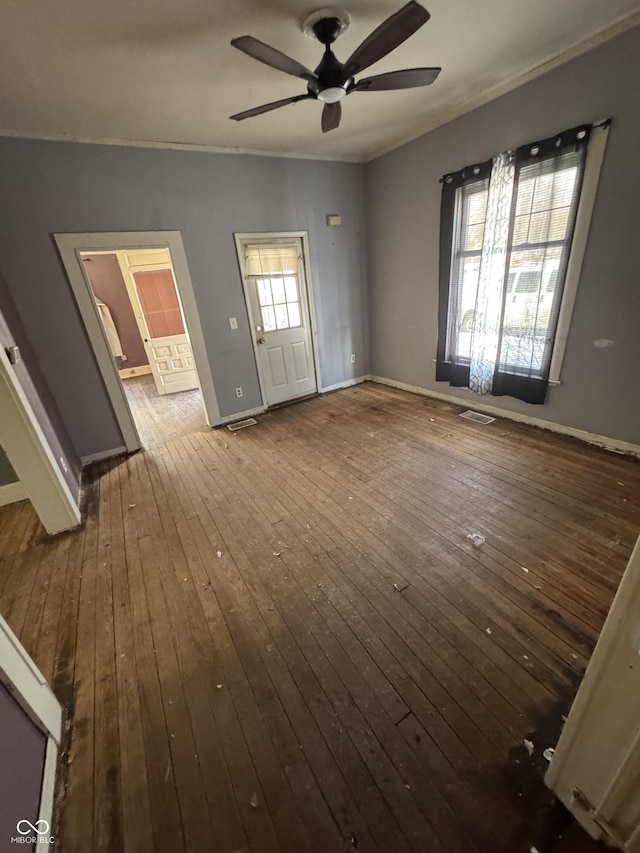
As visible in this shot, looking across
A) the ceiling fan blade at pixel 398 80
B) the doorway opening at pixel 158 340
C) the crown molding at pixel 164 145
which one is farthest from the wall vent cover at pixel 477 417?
the crown molding at pixel 164 145

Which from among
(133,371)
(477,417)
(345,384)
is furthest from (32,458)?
(133,371)

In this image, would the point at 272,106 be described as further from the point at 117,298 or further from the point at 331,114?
the point at 117,298

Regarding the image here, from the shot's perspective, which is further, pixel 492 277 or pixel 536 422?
pixel 536 422

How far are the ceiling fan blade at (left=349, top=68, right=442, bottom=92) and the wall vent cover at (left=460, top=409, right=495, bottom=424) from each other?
271cm

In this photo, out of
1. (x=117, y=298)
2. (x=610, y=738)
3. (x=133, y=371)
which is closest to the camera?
(x=610, y=738)

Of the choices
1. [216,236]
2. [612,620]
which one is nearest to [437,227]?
[216,236]

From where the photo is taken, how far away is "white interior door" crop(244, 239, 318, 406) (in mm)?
3898

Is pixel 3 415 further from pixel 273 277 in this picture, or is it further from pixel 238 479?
pixel 273 277

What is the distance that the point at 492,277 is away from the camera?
3.08 metres

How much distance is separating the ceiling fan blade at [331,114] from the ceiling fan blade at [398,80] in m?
0.24

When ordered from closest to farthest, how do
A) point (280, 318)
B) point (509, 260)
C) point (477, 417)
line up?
point (509, 260)
point (477, 417)
point (280, 318)

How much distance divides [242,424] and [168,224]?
2.18m

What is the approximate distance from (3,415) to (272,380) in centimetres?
268

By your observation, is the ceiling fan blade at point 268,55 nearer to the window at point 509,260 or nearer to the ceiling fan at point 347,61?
the ceiling fan at point 347,61
